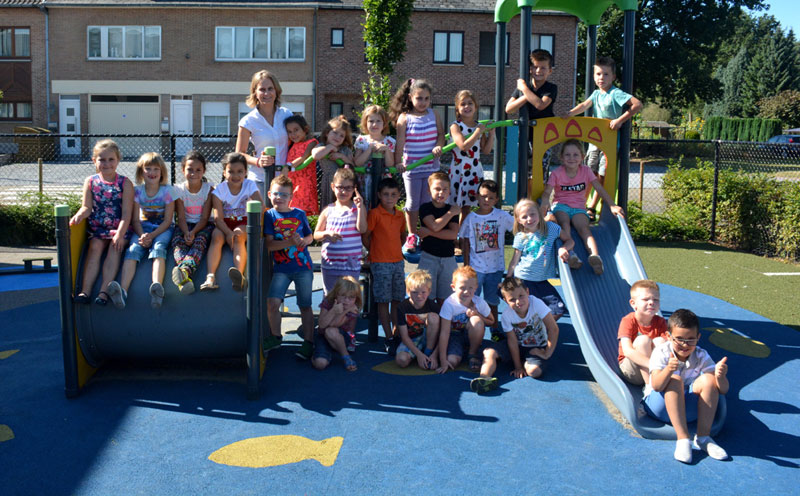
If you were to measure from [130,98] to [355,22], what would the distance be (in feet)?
35.7

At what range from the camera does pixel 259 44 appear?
3130cm

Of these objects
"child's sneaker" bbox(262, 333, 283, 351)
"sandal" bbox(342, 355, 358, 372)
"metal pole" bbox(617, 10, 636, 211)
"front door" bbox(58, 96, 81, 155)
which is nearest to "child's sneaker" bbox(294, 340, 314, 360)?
"child's sneaker" bbox(262, 333, 283, 351)

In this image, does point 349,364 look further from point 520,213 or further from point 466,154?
point 466,154

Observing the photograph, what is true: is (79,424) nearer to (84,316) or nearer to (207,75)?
(84,316)

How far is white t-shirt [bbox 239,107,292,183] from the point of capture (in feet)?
21.2

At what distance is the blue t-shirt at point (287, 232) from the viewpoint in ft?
18.8

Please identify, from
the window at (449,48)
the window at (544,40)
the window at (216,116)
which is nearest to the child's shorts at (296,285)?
the window at (449,48)

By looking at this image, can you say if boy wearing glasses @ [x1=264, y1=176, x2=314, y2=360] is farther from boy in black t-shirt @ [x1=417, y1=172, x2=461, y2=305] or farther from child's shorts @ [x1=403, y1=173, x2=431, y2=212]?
child's shorts @ [x1=403, y1=173, x2=431, y2=212]

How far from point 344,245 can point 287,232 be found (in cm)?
50

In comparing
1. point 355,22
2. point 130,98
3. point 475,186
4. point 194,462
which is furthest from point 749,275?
point 130,98

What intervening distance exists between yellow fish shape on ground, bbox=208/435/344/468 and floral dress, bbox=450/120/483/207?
9.93ft

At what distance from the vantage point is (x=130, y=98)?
106 ft

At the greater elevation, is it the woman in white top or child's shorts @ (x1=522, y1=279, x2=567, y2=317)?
the woman in white top

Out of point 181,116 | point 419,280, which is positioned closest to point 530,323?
point 419,280
